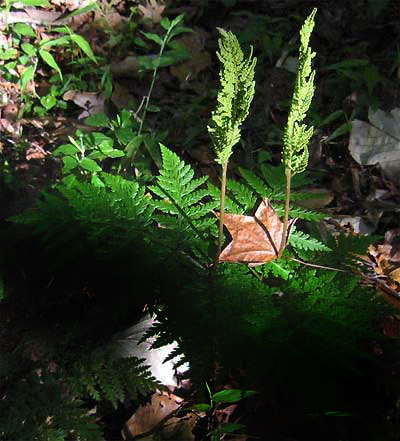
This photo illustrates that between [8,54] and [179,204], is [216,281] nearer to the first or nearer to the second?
[179,204]

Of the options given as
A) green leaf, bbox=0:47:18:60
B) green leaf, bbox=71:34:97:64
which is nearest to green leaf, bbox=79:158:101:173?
green leaf, bbox=71:34:97:64

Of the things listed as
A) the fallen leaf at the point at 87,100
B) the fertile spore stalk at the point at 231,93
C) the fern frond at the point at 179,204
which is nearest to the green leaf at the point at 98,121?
the fallen leaf at the point at 87,100

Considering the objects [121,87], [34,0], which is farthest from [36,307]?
[34,0]

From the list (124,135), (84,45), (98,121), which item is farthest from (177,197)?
(84,45)

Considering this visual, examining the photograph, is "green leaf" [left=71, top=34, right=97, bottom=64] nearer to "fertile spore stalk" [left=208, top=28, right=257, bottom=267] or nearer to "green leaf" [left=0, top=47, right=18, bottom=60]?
"green leaf" [left=0, top=47, right=18, bottom=60]

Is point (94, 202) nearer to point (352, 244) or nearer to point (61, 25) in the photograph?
point (352, 244)
